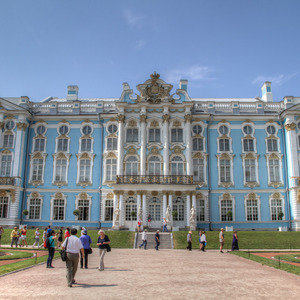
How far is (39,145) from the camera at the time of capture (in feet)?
135

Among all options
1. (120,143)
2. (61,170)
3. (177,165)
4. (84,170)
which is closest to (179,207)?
(177,165)

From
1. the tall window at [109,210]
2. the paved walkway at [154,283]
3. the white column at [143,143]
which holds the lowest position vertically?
the paved walkway at [154,283]

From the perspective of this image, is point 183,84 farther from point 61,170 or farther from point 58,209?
point 58,209

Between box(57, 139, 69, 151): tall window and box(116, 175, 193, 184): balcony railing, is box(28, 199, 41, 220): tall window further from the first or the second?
box(116, 175, 193, 184): balcony railing

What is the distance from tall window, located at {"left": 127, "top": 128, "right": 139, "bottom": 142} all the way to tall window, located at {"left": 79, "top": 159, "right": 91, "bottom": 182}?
17.2ft

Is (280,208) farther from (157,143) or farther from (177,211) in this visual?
(157,143)

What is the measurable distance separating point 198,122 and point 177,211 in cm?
1032

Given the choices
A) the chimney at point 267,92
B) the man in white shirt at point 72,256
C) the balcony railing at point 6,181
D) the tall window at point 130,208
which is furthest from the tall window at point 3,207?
the chimney at point 267,92

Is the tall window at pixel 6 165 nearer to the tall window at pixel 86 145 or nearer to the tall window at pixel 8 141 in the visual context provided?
the tall window at pixel 8 141

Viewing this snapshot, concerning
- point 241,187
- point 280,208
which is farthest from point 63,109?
point 280,208

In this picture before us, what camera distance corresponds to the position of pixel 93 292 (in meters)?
9.67

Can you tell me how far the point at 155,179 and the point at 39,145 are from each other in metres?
13.9

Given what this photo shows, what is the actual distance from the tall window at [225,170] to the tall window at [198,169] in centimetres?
212

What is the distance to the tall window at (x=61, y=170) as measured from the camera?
133 ft
